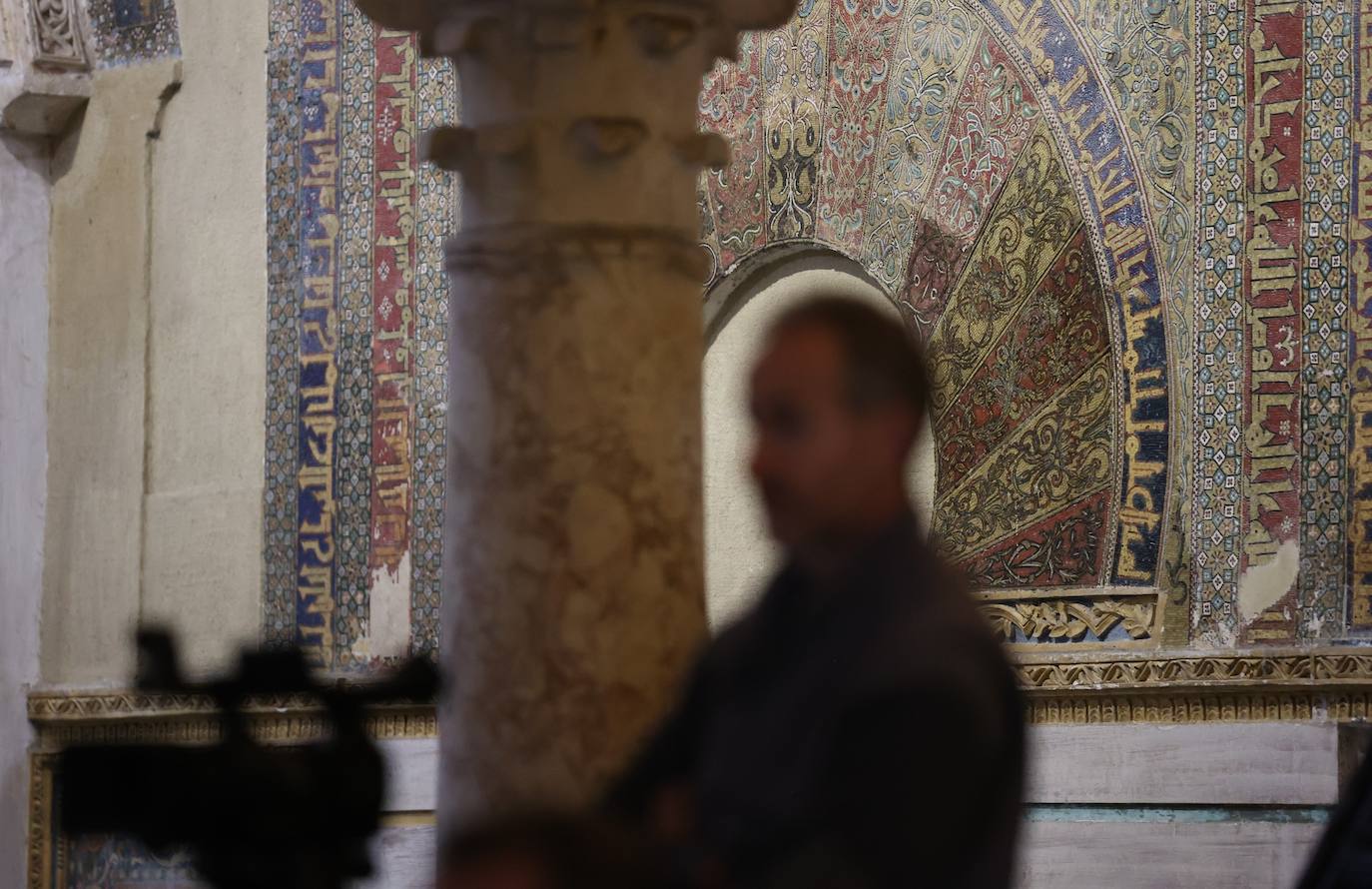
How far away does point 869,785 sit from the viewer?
1788mm

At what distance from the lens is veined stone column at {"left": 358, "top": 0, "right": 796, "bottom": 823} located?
3676 millimetres

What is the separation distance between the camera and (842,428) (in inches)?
79.0

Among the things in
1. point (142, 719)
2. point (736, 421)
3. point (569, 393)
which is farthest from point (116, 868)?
point (569, 393)

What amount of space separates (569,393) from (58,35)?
21.4 feet

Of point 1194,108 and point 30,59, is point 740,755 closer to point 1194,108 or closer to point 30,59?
point 1194,108

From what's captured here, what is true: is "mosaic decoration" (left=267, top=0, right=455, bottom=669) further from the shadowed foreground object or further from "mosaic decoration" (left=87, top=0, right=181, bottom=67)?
the shadowed foreground object

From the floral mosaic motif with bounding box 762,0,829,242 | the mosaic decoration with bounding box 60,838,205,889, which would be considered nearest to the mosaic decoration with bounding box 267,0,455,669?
the mosaic decoration with bounding box 60,838,205,889

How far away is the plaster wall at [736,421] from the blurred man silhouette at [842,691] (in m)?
5.87

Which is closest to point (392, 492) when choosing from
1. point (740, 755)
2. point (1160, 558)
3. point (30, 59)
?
point (30, 59)

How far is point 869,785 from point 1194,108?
545 centimetres

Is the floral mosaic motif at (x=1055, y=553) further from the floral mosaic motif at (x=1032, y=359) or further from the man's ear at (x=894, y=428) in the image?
the man's ear at (x=894, y=428)

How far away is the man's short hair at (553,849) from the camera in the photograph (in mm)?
1707

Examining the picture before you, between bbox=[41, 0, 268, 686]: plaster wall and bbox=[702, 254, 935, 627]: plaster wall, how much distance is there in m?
2.04

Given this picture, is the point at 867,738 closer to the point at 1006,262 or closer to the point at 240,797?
the point at 240,797
